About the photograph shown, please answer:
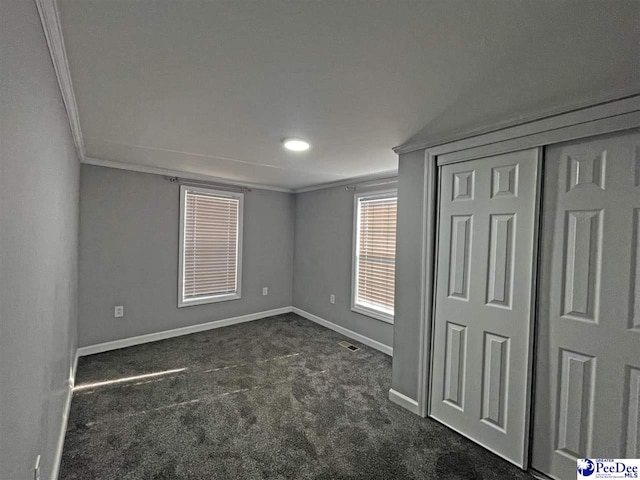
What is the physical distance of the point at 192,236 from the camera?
389cm

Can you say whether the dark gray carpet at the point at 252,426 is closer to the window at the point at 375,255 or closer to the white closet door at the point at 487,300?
the white closet door at the point at 487,300

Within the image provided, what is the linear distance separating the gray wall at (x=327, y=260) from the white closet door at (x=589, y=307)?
1827mm

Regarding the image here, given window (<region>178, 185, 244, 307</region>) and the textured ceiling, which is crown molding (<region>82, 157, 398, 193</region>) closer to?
window (<region>178, 185, 244, 307</region>)

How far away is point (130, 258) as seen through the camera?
3391 mm

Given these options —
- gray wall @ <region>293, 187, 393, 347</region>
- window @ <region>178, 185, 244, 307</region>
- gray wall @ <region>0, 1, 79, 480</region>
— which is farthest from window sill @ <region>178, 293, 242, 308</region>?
gray wall @ <region>0, 1, 79, 480</region>

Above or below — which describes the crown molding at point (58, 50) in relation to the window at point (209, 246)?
Answer: above

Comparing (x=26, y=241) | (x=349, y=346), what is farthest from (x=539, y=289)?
(x=26, y=241)

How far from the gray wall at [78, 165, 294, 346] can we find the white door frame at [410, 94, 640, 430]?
2.97 meters

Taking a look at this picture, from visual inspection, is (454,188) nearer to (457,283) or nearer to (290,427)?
(457,283)

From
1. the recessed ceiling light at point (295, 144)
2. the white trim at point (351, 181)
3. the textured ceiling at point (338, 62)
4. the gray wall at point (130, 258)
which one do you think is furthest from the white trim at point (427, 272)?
the gray wall at point (130, 258)

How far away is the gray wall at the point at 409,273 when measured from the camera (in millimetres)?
2307

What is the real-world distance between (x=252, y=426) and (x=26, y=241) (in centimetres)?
182

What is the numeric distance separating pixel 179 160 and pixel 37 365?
2400mm

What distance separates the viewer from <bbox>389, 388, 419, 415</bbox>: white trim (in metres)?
2.30
